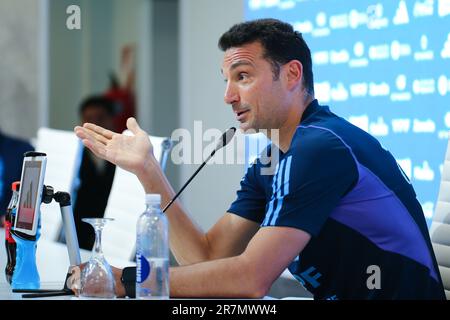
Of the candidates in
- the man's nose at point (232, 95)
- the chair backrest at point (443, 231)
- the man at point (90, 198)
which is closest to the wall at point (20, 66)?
the man at point (90, 198)

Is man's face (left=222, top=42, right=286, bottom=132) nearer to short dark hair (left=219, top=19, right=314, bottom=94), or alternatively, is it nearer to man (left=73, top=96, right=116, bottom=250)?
short dark hair (left=219, top=19, right=314, bottom=94)

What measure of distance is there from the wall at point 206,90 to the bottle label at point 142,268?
348cm

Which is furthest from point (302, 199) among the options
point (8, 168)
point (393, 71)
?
point (8, 168)

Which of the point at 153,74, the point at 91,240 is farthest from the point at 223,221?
the point at 153,74

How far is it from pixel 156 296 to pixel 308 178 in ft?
1.33

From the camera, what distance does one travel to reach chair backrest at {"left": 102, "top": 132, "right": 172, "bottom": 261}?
9.44 feet

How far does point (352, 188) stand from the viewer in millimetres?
1837

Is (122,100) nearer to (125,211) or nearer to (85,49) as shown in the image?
(85,49)

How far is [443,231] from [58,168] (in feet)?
7.62

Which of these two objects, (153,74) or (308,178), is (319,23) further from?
(153,74)

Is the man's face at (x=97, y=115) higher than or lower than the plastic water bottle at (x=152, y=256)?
higher

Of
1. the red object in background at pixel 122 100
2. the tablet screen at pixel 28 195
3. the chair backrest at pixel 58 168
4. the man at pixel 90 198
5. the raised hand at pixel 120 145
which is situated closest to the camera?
the tablet screen at pixel 28 195

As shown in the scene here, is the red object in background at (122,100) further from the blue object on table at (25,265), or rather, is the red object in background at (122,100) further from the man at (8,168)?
the blue object on table at (25,265)

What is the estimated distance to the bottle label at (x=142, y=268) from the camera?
158 centimetres
